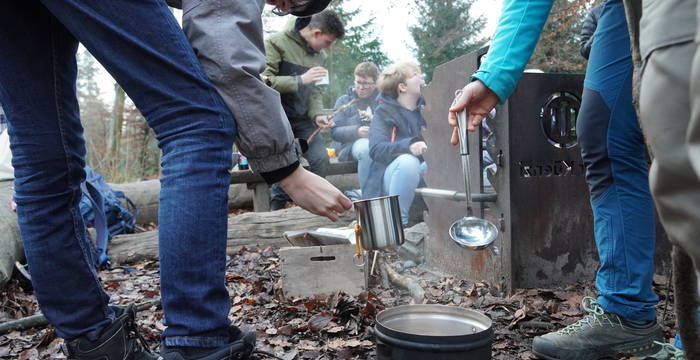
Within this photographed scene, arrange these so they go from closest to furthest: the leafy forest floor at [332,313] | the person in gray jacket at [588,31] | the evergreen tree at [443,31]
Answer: the leafy forest floor at [332,313] < the person in gray jacket at [588,31] < the evergreen tree at [443,31]

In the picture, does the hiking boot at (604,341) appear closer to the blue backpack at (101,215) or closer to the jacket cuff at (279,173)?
the jacket cuff at (279,173)

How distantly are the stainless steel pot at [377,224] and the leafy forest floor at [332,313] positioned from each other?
0.31 meters

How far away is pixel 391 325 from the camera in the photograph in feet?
6.17

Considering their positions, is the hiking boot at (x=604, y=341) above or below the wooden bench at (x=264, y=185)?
below

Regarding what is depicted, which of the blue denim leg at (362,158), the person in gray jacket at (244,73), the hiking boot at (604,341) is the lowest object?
the hiking boot at (604,341)

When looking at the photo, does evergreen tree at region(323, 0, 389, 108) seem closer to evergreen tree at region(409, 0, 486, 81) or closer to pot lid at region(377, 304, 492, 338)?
evergreen tree at region(409, 0, 486, 81)

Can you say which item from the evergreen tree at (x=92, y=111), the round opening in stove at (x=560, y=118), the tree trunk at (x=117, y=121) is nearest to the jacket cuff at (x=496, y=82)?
the round opening in stove at (x=560, y=118)

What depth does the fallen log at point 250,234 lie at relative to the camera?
4.90 metres

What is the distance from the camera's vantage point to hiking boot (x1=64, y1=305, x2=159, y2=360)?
164cm

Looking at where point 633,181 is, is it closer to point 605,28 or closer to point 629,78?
point 629,78

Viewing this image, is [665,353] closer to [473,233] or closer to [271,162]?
[473,233]

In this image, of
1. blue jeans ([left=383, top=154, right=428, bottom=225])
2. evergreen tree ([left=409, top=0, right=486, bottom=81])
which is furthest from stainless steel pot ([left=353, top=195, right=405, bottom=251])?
evergreen tree ([left=409, top=0, right=486, bottom=81])

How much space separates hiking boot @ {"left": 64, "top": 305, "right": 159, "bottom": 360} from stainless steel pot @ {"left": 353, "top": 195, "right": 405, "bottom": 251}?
50.9 inches

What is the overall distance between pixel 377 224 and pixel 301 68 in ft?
12.1
